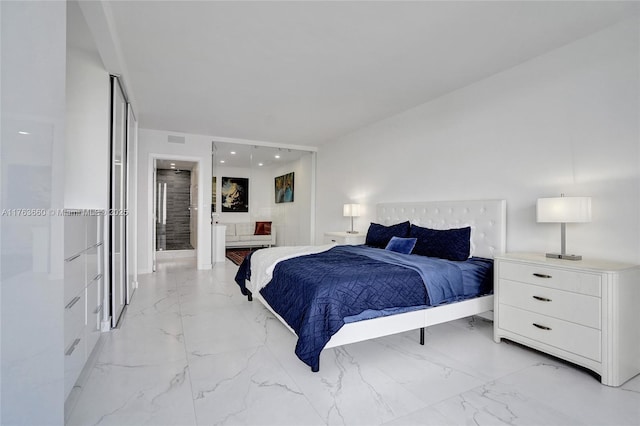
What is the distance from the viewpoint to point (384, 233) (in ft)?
13.6

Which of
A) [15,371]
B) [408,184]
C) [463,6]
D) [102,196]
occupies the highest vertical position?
[463,6]

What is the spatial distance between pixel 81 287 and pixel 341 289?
166 centimetres

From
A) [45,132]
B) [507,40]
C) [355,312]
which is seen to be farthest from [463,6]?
[45,132]

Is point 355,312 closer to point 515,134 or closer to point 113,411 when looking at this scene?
point 113,411

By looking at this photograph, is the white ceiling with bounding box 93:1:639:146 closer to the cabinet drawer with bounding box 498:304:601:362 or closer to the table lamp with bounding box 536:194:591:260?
the table lamp with bounding box 536:194:591:260

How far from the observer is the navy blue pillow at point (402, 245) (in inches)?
141

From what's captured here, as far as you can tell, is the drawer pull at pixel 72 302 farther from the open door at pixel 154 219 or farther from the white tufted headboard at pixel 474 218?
the open door at pixel 154 219

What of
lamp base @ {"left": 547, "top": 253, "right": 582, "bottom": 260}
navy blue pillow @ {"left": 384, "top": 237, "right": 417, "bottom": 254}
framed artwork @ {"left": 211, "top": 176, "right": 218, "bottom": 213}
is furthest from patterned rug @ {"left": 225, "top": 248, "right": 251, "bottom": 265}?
lamp base @ {"left": 547, "top": 253, "right": 582, "bottom": 260}

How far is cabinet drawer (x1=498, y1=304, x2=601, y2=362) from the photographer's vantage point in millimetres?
2109

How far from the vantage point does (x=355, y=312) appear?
2230 millimetres

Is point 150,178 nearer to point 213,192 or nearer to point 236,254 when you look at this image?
point 213,192

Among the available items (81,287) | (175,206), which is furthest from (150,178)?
(81,287)

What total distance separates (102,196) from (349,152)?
393 centimetres

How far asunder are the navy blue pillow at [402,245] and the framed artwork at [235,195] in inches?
140
